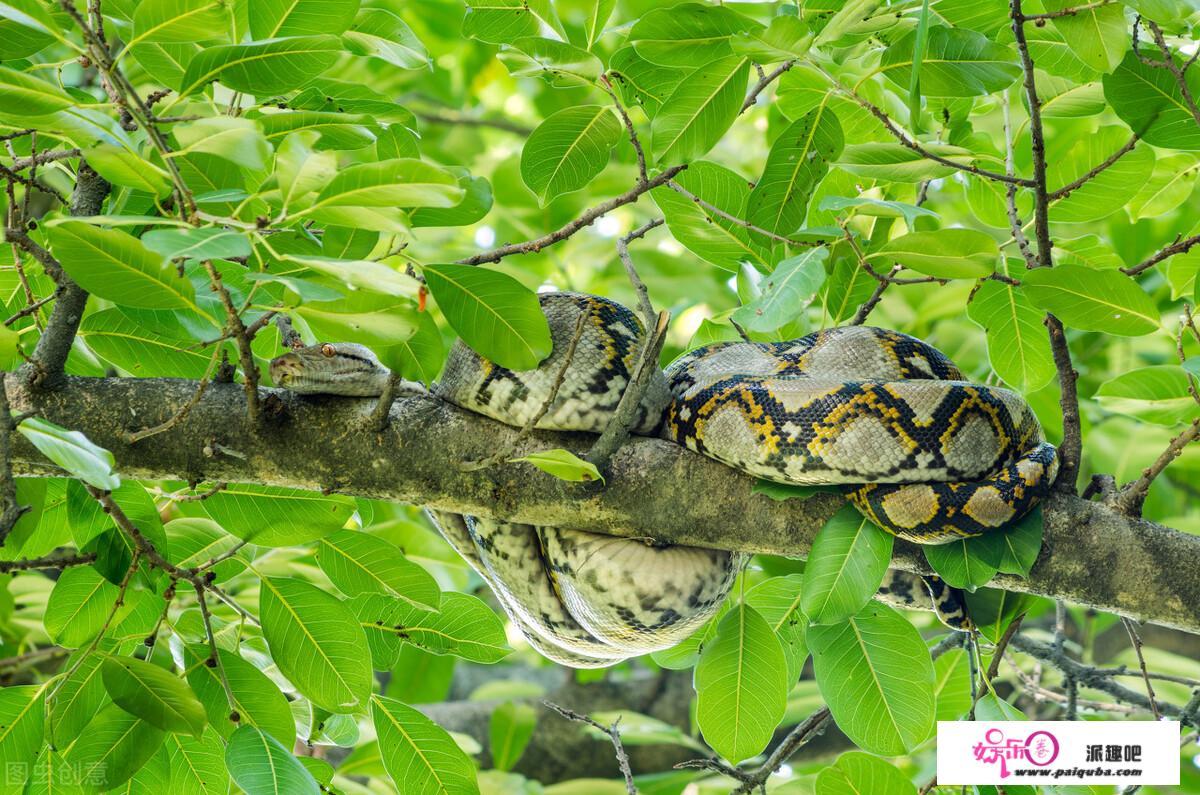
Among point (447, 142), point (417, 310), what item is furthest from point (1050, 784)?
point (447, 142)

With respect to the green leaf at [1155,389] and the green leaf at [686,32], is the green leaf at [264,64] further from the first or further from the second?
the green leaf at [1155,389]

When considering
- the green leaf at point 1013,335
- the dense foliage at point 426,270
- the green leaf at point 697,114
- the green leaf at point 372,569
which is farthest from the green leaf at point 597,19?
the green leaf at point 372,569

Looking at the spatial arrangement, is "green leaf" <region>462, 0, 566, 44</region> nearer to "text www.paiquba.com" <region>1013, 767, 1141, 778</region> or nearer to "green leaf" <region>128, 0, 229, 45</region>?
"green leaf" <region>128, 0, 229, 45</region>

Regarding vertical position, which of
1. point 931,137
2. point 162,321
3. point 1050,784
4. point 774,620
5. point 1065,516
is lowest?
point 1050,784

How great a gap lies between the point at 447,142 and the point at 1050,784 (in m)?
5.61

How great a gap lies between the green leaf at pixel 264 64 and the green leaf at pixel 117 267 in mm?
352

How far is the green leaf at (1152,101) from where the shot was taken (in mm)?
2752

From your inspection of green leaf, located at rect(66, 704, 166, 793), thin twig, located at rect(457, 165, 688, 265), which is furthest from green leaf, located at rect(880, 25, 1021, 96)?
green leaf, located at rect(66, 704, 166, 793)

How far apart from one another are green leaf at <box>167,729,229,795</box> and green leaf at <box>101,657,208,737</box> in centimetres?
49

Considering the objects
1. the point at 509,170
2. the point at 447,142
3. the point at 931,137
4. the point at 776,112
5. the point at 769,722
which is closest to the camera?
the point at 769,722

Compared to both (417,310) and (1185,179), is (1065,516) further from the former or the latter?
(417,310)

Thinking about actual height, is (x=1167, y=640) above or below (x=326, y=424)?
below

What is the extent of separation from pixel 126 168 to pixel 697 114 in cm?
148

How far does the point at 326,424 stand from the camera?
2.94 metres
